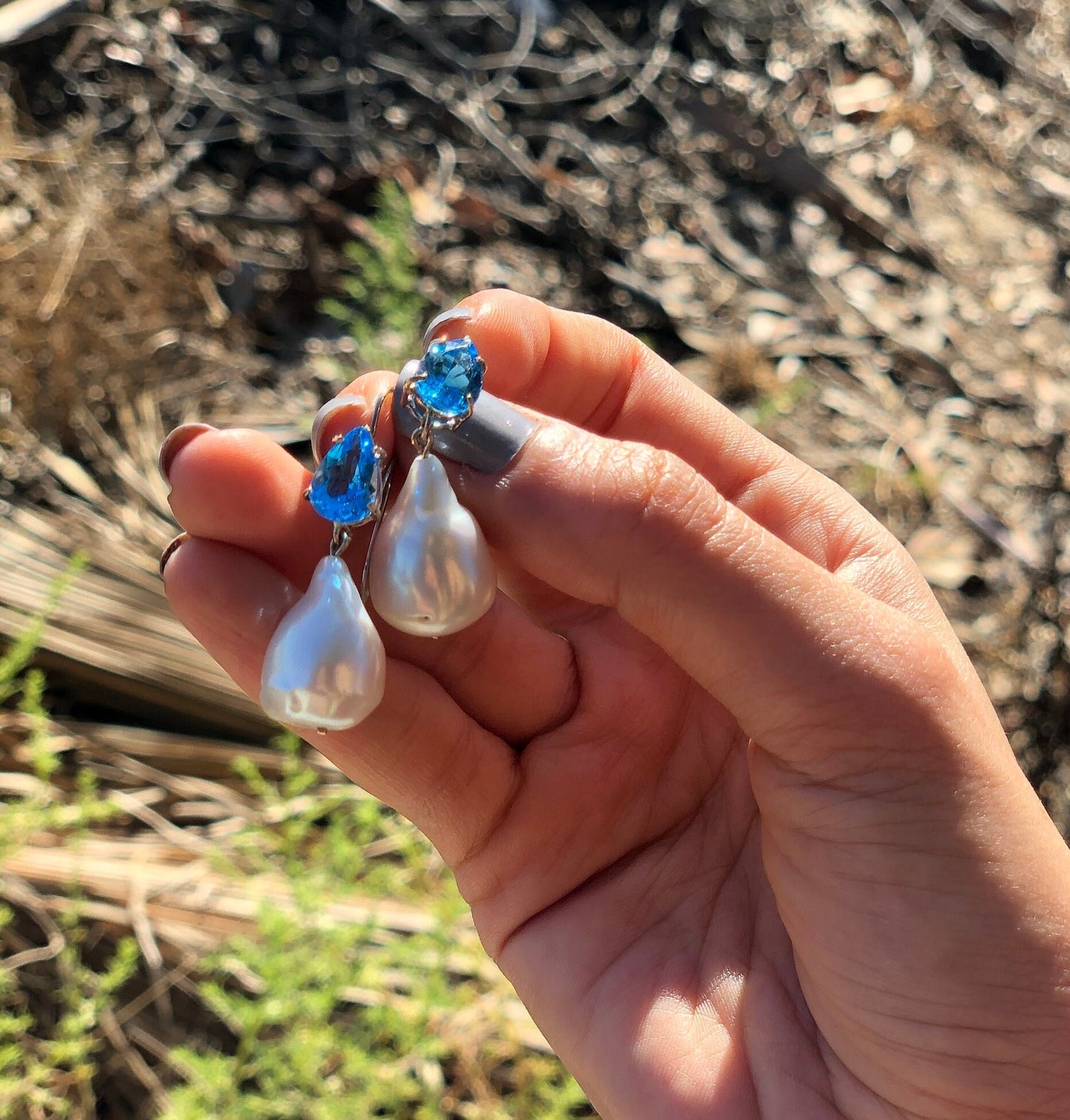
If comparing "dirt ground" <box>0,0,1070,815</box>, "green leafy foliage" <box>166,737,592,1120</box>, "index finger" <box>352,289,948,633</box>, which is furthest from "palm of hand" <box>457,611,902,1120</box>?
"dirt ground" <box>0,0,1070,815</box>

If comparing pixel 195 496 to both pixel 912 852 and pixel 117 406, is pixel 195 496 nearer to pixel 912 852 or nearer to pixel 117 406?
pixel 912 852

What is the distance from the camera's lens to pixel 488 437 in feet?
3.24

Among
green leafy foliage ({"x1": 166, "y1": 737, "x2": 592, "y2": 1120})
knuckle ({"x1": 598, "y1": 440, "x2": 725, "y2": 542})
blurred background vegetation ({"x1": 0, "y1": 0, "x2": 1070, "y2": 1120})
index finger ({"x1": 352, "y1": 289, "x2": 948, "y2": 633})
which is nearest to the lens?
knuckle ({"x1": 598, "y1": 440, "x2": 725, "y2": 542})

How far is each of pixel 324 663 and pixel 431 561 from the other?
0.44 ft

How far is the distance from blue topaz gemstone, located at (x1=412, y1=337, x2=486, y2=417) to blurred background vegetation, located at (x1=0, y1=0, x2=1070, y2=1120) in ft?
2.82

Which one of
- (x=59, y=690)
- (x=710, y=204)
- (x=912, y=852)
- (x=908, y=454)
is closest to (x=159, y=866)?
(x=59, y=690)

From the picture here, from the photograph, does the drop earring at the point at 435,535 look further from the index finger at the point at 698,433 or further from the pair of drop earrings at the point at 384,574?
the index finger at the point at 698,433

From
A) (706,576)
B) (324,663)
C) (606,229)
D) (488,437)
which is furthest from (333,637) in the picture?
(606,229)

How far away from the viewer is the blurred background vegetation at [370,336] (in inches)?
65.2

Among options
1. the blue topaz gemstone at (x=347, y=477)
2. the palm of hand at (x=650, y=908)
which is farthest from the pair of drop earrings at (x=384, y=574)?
the palm of hand at (x=650, y=908)

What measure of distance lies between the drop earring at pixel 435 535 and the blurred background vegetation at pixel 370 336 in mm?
714

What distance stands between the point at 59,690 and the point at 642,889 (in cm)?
122

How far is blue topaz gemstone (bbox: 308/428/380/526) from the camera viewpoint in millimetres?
1012

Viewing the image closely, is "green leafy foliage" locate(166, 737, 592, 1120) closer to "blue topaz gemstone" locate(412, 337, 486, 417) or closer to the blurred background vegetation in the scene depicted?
the blurred background vegetation
